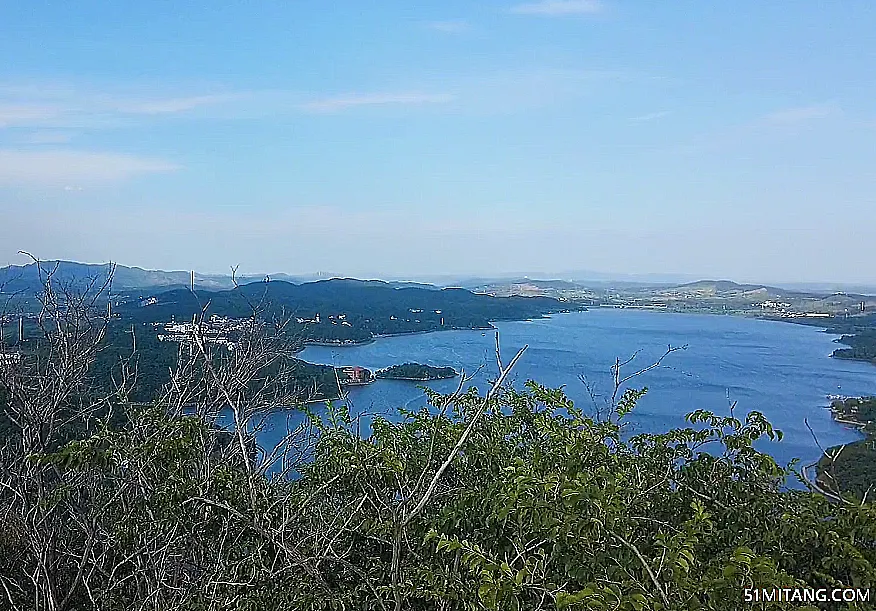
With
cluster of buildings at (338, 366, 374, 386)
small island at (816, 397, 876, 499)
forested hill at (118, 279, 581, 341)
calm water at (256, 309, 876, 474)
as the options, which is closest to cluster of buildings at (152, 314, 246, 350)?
calm water at (256, 309, 876, 474)

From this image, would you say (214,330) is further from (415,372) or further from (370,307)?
(370,307)

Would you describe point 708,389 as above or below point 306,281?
below

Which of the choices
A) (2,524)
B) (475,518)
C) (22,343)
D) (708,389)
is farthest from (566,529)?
(708,389)

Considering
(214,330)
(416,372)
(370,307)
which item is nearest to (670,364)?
(416,372)

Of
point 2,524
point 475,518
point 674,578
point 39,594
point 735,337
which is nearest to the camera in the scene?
point 674,578

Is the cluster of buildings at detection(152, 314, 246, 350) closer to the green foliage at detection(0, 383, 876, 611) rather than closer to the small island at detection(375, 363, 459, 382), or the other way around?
the green foliage at detection(0, 383, 876, 611)

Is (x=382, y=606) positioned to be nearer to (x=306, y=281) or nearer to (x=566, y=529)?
(x=566, y=529)
